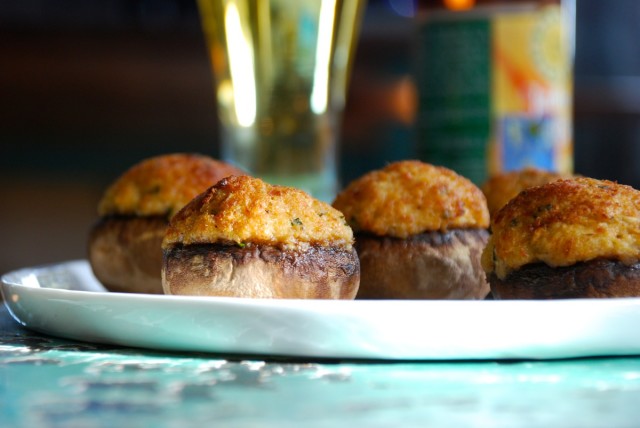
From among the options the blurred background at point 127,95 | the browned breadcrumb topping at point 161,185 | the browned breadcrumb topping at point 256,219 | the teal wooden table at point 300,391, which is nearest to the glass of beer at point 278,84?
the browned breadcrumb topping at point 161,185

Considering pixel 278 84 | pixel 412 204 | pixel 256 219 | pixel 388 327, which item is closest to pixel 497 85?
pixel 278 84

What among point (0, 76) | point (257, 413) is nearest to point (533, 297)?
point (257, 413)

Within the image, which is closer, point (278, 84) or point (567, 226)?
point (567, 226)

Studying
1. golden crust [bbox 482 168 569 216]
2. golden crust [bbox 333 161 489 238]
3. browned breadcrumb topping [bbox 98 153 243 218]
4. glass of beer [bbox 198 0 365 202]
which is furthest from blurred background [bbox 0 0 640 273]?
golden crust [bbox 333 161 489 238]

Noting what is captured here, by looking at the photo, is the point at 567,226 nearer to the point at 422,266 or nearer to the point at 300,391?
the point at 422,266

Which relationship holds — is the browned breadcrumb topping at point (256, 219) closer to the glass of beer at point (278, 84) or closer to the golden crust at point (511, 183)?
the golden crust at point (511, 183)

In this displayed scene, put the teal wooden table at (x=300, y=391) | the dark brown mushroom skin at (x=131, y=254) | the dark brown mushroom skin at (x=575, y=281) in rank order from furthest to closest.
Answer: the dark brown mushroom skin at (x=131, y=254)
the dark brown mushroom skin at (x=575, y=281)
the teal wooden table at (x=300, y=391)
